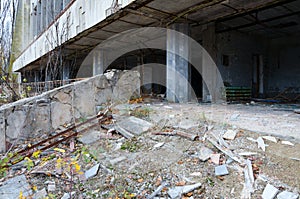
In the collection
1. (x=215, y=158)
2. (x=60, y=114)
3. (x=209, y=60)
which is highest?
(x=209, y=60)

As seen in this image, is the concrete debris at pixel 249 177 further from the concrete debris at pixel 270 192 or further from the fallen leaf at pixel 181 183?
the fallen leaf at pixel 181 183

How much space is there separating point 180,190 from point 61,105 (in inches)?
108

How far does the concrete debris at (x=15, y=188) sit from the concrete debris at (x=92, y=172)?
574mm

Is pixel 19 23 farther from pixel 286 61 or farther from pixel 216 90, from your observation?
pixel 286 61

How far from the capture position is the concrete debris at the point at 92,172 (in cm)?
241

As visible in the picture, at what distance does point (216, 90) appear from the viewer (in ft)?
22.5

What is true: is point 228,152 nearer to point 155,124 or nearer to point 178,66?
point 155,124

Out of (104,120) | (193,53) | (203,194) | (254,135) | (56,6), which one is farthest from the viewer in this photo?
(56,6)

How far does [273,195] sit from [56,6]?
9.99m

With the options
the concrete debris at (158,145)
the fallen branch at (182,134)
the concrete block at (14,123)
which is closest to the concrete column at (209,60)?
the fallen branch at (182,134)

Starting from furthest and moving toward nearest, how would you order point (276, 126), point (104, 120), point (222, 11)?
point (222, 11), point (104, 120), point (276, 126)

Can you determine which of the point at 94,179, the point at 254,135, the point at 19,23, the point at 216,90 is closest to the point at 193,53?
the point at 216,90

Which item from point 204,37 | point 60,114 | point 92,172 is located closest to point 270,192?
point 92,172

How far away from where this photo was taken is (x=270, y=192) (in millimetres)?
1694
